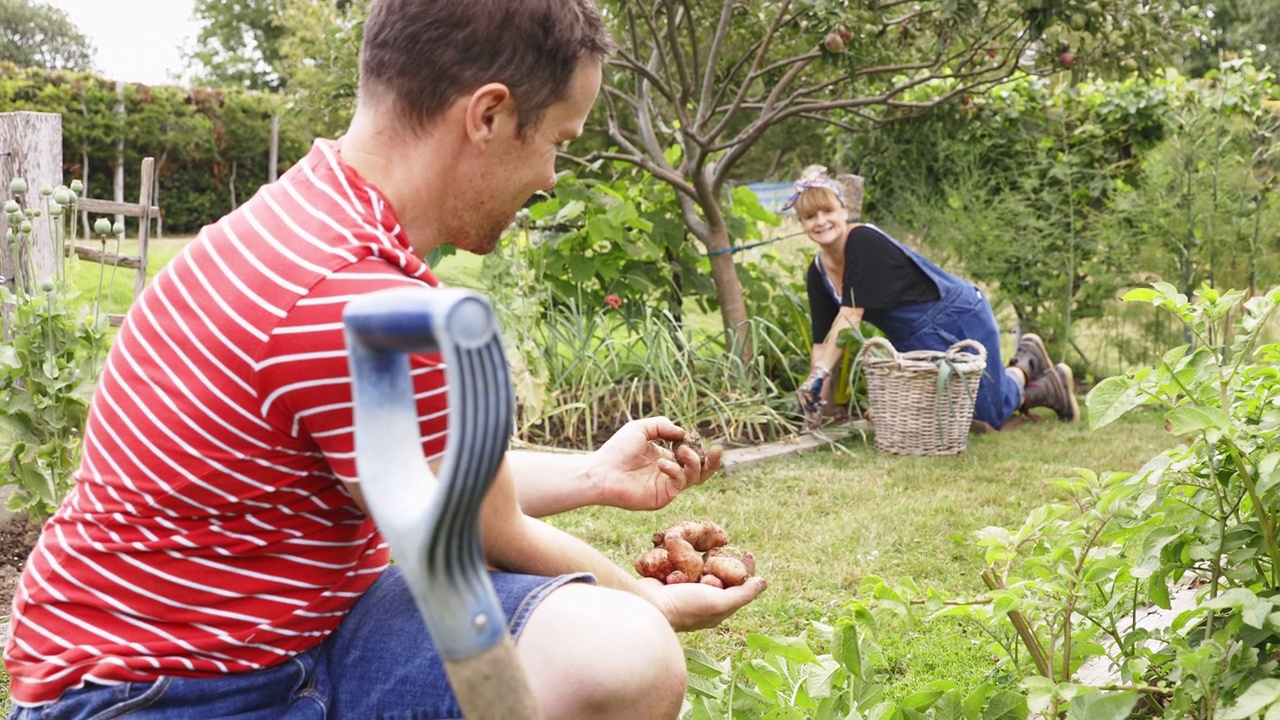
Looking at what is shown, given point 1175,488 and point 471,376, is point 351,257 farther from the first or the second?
point 1175,488

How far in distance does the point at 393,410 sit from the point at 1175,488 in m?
1.29

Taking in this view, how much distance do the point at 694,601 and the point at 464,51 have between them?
0.84 metres

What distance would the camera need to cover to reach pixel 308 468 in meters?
1.24

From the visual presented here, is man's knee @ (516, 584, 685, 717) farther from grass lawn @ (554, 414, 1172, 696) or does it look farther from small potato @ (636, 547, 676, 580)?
grass lawn @ (554, 414, 1172, 696)

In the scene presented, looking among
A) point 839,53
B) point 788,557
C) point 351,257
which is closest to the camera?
point 351,257

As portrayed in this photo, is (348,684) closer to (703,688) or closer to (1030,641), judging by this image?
(703,688)

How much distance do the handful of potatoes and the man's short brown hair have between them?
2.74 ft

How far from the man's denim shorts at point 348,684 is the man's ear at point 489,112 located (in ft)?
1.75

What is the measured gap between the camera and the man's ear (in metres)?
1.30

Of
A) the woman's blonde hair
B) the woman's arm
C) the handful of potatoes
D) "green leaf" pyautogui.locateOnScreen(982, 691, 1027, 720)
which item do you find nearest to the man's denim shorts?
the handful of potatoes

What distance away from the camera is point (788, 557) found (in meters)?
3.34

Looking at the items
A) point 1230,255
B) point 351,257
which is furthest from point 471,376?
point 1230,255

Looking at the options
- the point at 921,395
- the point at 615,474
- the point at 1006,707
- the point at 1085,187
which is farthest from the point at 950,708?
the point at 1085,187

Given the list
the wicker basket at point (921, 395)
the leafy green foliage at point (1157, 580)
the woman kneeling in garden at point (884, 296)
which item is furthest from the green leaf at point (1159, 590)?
the woman kneeling in garden at point (884, 296)
